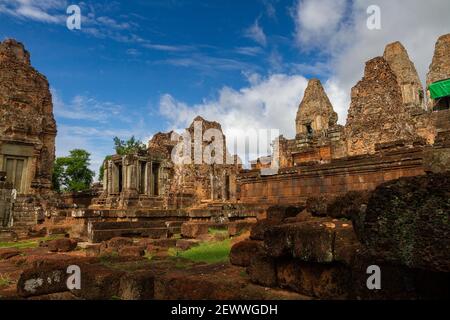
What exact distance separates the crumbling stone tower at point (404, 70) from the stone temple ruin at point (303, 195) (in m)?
0.10

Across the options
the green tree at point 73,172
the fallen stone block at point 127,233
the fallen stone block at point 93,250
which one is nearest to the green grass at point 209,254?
the fallen stone block at point 93,250

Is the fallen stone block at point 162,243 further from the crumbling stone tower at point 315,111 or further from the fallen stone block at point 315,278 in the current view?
Answer: the crumbling stone tower at point 315,111

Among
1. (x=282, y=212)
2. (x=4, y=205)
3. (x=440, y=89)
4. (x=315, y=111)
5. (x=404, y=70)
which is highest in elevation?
(x=404, y=70)

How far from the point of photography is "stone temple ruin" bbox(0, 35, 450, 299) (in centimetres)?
231

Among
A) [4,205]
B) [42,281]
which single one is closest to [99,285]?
[42,281]

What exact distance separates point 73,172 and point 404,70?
41.2 m

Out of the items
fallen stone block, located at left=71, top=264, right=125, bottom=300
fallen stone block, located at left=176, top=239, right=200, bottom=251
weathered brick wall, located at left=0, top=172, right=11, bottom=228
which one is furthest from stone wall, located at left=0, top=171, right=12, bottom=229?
fallen stone block, located at left=71, top=264, right=125, bottom=300

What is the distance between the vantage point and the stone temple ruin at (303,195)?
231 centimetres

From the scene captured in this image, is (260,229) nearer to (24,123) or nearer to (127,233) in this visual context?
(127,233)

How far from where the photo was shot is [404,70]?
31.3 m

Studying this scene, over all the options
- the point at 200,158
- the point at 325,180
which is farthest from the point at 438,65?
the point at 325,180

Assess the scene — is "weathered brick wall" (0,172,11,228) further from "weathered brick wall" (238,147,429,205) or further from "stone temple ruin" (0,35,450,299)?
"weathered brick wall" (238,147,429,205)

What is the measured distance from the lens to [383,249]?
7.62ft

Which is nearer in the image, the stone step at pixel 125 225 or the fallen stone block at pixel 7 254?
the fallen stone block at pixel 7 254
